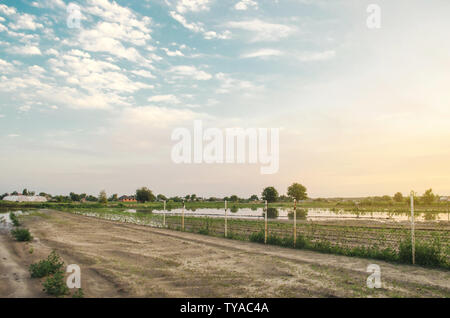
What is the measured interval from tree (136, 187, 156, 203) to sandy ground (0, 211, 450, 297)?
12410 centimetres

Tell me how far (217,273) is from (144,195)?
131m

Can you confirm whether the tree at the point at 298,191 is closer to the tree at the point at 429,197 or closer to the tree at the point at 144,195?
the tree at the point at 429,197

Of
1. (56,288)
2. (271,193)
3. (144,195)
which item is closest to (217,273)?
(56,288)

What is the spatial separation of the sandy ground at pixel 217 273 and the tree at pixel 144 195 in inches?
4886

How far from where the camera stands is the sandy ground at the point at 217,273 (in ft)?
23.0

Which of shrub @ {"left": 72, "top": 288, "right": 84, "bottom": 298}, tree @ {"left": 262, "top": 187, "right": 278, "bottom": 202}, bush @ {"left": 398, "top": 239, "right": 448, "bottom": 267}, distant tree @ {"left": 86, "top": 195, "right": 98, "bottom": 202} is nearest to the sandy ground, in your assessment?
shrub @ {"left": 72, "top": 288, "right": 84, "bottom": 298}

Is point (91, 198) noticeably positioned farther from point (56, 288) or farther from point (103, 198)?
point (56, 288)

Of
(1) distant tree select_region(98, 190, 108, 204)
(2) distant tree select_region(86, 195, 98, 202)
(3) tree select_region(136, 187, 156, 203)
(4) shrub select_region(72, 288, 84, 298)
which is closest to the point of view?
(4) shrub select_region(72, 288, 84, 298)

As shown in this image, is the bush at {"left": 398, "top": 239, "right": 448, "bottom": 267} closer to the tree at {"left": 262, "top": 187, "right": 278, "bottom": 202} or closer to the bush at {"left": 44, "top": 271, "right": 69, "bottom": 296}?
the bush at {"left": 44, "top": 271, "right": 69, "bottom": 296}

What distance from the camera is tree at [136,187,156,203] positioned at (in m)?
134

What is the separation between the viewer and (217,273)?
876cm

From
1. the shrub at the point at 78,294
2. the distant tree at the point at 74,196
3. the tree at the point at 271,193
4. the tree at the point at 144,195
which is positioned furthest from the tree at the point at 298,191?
the distant tree at the point at 74,196

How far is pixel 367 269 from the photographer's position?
930 centimetres
